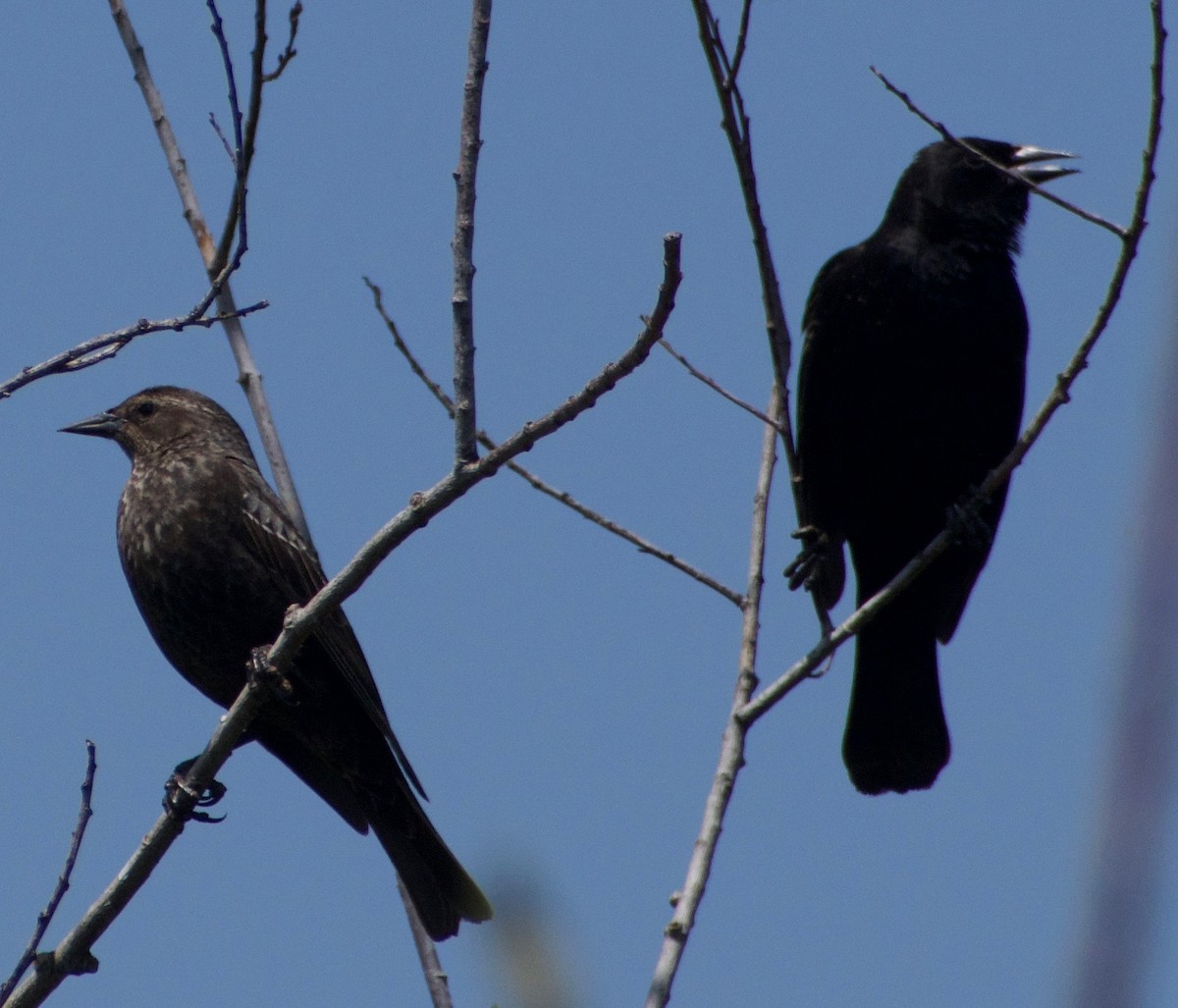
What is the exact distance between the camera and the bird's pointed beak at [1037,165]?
5203 millimetres

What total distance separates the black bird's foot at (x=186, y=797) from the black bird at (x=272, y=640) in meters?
0.37

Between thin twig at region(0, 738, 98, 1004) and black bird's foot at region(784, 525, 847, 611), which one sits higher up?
black bird's foot at region(784, 525, 847, 611)

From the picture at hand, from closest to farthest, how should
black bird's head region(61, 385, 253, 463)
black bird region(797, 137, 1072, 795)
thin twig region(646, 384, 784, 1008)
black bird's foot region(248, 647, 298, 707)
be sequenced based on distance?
1. thin twig region(646, 384, 784, 1008)
2. black bird's foot region(248, 647, 298, 707)
3. black bird region(797, 137, 1072, 795)
4. black bird's head region(61, 385, 253, 463)

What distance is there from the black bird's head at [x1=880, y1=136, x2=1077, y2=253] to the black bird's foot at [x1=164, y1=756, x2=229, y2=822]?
2794 mm

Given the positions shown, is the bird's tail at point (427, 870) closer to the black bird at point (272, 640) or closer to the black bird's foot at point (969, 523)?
the black bird at point (272, 640)

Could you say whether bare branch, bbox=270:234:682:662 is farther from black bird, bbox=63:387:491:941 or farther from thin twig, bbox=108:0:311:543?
black bird, bbox=63:387:491:941

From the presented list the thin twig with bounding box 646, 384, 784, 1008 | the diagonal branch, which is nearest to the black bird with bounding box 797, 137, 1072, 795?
the thin twig with bounding box 646, 384, 784, 1008

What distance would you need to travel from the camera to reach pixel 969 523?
14.9 ft

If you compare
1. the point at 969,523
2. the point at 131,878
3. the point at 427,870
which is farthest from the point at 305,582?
the point at 969,523

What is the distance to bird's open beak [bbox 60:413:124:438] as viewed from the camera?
6.04m

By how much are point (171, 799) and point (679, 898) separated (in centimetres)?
192

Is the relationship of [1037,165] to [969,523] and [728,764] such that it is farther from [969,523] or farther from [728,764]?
[728,764]

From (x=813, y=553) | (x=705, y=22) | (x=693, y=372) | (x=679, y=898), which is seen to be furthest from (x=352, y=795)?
(x=705, y=22)

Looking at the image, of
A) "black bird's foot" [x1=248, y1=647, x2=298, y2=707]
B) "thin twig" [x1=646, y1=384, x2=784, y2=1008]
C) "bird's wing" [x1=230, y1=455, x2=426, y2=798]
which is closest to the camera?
"thin twig" [x1=646, y1=384, x2=784, y2=1008]
